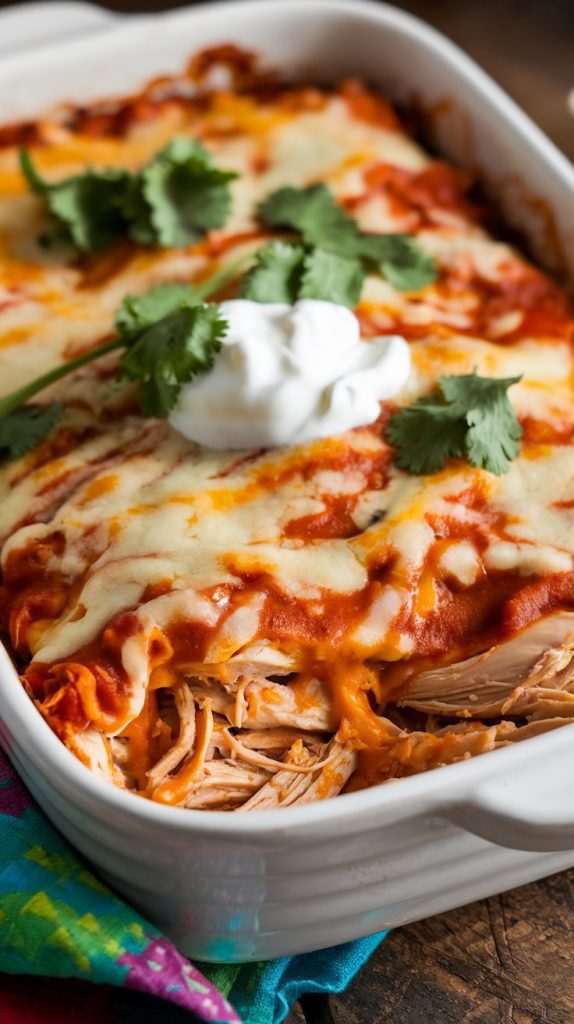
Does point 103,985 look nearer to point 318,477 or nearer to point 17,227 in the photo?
point 318,477

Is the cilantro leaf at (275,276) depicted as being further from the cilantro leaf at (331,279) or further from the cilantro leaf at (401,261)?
the cilantro leaf at (401,261)

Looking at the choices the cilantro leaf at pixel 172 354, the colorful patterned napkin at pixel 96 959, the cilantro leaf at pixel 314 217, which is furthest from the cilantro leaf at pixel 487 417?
the colorful patterned napkin at pixel 96 959

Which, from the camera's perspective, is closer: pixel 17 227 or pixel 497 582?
pixel 497 582

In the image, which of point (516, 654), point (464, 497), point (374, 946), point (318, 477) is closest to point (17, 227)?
point (318, 477)

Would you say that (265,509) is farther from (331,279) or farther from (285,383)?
(331,279)

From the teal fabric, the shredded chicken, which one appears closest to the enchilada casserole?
the shredded chicken

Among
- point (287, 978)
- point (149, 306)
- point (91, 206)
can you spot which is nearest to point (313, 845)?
point (287, 978)
